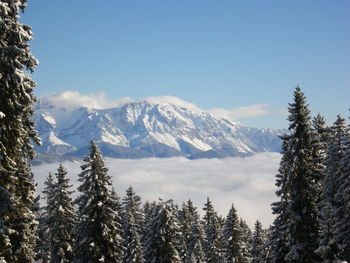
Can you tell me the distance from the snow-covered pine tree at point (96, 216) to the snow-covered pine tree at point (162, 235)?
6.20 meters

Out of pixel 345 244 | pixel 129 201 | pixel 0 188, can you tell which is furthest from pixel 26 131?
pixel 129 201

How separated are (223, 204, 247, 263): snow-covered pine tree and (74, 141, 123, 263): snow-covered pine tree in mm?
26232

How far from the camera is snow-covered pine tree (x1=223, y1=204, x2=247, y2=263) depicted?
52.1m

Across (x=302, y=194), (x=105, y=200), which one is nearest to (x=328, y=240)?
(x=302, y=194)

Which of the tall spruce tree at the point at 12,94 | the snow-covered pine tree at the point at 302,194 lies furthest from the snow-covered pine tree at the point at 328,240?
the tall spruce tree at the point at 12,94

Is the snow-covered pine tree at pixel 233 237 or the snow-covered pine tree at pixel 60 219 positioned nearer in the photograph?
the snow-covered pine tree at pixel 60 219

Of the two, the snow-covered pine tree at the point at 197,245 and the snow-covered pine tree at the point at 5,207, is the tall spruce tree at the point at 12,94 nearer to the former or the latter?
the snow-covered pine tree at the point at 5,207

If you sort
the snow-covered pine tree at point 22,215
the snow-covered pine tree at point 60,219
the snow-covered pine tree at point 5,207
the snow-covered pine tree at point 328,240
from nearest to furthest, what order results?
the snow-covered pine tree at point 5,207
the snow-covered pine tree at point 22,215
the snow-covered pine tree at point 328,240
the snow-covered pine tree at point 60,219

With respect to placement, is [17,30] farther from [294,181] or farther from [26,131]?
[294,181]

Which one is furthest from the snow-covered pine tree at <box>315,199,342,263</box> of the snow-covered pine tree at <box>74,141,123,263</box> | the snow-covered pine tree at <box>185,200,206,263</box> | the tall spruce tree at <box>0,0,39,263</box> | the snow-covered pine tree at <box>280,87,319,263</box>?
the snow-covered pine tree at <box>185,200,206,263</box>

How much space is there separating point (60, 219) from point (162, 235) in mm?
9338

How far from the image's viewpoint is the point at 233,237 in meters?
52.8

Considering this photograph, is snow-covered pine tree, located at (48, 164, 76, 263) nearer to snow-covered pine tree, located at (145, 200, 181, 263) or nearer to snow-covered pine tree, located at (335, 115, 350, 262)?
snow-covered pine tree, located at (145, 200, 181, 263)

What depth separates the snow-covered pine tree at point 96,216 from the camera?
28156mm
